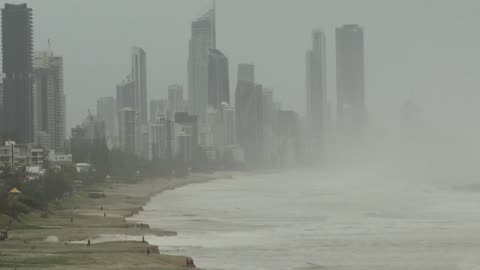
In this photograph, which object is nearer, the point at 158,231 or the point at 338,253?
the point at 338,253

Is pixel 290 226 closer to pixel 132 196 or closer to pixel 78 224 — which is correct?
pixel 78 224

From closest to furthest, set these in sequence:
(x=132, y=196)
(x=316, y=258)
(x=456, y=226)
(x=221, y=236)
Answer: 1. (x=316, y=258)
2. (x=221, y=236)
3. (x=456, y=226)
4. (x=132, y=196)

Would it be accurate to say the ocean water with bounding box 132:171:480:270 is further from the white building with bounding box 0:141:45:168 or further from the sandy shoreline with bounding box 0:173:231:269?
the white building with bounding box 0:141:45:168

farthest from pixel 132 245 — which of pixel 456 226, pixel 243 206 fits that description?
pixel 243 206

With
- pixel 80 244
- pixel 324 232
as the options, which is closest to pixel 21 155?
pixel 324 232

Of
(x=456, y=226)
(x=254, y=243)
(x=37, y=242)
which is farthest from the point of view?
(x=456, y=226)

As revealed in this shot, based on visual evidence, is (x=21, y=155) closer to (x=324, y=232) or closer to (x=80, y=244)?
(x=324, y=232)

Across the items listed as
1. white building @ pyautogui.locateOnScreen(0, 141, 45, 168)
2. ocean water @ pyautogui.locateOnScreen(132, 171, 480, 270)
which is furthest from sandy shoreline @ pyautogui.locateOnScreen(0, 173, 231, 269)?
white building @ pyautogui.locateOnScreen(0, 141, 45, 168)
